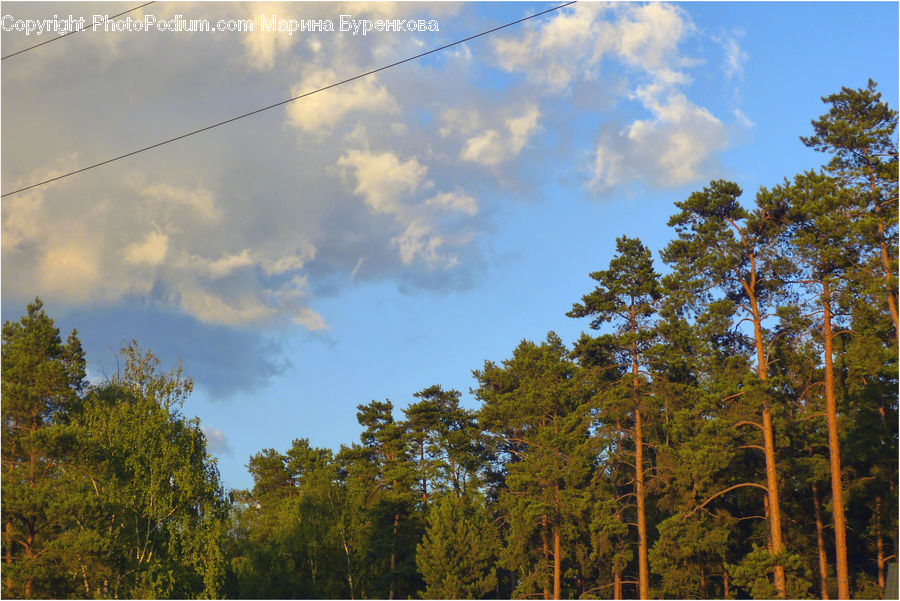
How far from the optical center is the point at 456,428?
57.6 metres

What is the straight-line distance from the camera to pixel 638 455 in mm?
35594

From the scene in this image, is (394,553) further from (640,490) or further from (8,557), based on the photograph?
(8,557)

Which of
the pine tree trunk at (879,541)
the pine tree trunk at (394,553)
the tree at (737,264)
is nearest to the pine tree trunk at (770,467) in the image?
the tree at (737,264)

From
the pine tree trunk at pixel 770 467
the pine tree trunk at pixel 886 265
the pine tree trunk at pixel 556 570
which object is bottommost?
the pine tree trunk at pixel 556 570

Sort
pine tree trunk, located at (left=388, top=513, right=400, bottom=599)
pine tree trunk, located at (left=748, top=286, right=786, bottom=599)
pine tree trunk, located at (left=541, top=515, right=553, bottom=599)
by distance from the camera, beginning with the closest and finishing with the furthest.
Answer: pine tree trunk, located at (left=748, top=286, right=786, bottom=599) < pine tree trunk, located at (left=541, top=515, right=553, bottom=599) < pine tree trunk, located at (left=388, top=513, right=400, bottom=599)

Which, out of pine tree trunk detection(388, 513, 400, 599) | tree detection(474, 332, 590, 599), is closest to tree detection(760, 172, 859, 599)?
tree detection(474, 332, 590, 599)

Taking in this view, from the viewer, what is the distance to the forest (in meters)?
27.7

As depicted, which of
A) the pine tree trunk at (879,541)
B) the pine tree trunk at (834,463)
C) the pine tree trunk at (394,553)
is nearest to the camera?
the pine tree trunk at (834,463)

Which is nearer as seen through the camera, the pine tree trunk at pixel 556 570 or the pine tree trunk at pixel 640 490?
the pine tree trunk at pixel 640 490

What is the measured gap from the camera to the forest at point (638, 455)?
90.9ft

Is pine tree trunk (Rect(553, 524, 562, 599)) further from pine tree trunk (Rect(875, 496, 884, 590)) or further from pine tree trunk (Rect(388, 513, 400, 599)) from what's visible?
pine tree trunk (Rect(875, 496, 884, 590))

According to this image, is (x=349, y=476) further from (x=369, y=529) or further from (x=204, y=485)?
(x=204, y=485)

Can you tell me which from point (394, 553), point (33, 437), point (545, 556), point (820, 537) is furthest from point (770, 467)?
point (394, 553)

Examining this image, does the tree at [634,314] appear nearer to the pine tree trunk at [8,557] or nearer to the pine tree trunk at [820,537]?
the pine tree trunk at [820,537]
